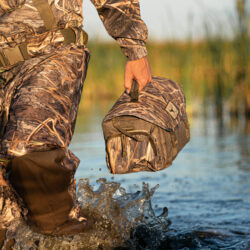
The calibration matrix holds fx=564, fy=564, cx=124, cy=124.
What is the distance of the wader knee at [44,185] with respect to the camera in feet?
9.55

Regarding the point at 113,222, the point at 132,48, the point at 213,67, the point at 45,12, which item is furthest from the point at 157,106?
the point at 213,67

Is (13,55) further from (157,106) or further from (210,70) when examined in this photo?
(210,70)

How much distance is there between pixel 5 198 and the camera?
3244 mm

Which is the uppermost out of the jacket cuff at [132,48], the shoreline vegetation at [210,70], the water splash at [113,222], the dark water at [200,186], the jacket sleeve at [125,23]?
the jacket sleeve at [125,23]

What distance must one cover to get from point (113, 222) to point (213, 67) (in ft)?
27.0

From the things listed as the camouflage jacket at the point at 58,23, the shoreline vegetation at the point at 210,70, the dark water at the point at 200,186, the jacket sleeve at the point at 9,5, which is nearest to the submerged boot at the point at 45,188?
the camouflage jacket at the point at 58,23

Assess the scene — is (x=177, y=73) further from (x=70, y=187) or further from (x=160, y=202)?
(x=70, y=187)

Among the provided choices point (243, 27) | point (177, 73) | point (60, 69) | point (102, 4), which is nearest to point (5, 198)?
point (60, 69)

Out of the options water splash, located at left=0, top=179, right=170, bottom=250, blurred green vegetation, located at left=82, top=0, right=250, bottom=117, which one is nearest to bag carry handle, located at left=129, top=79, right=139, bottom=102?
water splash, located at left=0, top=179, right=170, bottom=250

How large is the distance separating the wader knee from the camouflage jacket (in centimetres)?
73

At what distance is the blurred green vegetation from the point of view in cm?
1134

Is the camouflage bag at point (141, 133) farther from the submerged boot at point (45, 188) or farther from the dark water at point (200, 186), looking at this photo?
the dark water at point (200, 186)

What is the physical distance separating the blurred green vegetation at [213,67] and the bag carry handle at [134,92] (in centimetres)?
779

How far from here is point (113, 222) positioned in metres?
4.24
